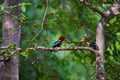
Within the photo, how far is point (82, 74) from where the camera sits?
8125 mm

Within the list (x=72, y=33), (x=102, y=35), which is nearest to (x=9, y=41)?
(x=102, y=35)

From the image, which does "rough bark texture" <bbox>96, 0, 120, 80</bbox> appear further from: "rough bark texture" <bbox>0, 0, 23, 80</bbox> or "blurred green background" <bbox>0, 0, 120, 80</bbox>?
Answer: "rough bark texture" <bbox>0, 0, 23, 80</bbox>

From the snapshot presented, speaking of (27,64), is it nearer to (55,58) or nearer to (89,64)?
(55,58)

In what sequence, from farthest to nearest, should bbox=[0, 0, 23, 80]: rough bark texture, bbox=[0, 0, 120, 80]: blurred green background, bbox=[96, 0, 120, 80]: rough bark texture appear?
bbox=[0, 0, 120, 80]: blurred green background
bbox=[0, 0, 23, 80]: rough bark texture
bbox=[96, 0, 120, 80]: rough bark texture

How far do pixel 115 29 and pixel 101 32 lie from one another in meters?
2.01

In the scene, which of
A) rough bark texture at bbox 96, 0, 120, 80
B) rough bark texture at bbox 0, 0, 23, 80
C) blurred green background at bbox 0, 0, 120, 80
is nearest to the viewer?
rough bark texture at bbox 96, 0, 120, 80

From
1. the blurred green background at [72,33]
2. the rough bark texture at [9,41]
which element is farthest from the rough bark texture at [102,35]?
the rough bark texture at [9,41]

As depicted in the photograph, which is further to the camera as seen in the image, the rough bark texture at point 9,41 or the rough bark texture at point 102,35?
the rough bark texture at point 9,41

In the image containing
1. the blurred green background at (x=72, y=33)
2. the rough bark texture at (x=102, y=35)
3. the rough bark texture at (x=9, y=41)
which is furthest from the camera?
the blurred green background at (x=72, y=33)


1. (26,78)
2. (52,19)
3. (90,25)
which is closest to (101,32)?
(52,19)

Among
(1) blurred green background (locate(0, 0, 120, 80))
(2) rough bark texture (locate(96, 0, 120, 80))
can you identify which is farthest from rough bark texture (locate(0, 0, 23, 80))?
(2) rough bark texture (locate(96, 0, 120, 80))

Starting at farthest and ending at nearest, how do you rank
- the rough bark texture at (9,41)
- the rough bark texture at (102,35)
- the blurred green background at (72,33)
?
the blurred green background at (72,33)
the rough bark texture at (9,41)
the rough bark texture at (102,35)

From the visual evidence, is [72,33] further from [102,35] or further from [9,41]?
[102,35]

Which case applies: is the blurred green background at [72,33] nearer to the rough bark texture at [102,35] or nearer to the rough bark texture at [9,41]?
the rough bark texture at [9,41]
